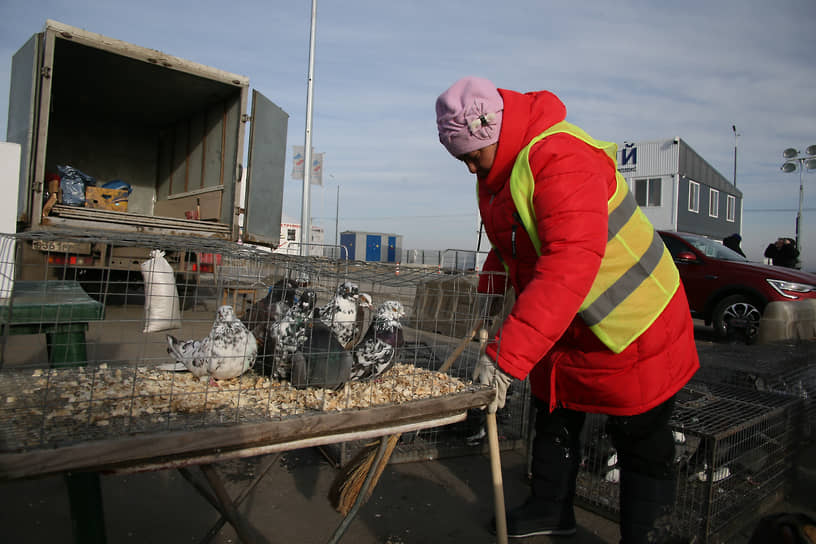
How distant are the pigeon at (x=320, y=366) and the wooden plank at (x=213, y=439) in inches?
12.4

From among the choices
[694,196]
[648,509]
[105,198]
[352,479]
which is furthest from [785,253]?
[105,198]

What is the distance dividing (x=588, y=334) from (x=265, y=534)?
68.6 inches

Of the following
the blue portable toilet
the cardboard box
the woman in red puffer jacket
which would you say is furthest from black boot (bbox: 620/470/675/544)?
the blue portable toilet

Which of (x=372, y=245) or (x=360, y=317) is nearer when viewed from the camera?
(x=360, y=317)

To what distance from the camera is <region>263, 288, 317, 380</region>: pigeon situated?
6.17ft

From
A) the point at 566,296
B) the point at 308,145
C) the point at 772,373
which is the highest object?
the point at 308,145

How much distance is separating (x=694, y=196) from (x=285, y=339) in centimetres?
2273

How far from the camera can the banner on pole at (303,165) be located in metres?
13.1

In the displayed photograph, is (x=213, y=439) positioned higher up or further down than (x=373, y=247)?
further down

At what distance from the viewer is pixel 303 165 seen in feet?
42.3

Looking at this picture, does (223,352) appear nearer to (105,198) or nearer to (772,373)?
(772,373)

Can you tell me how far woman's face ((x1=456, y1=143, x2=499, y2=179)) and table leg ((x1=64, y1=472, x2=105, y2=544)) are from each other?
147 cm

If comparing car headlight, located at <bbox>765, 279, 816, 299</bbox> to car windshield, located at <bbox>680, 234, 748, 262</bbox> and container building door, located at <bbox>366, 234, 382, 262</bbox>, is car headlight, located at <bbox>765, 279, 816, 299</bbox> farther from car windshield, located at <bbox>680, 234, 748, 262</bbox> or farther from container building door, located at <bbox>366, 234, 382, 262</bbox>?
container building door, located at <bbox>366, 234, 382, 262</bbox>

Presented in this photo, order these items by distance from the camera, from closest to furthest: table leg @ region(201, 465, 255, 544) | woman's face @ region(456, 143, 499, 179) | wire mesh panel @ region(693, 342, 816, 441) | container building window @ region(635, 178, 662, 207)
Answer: table leg @ region(201, 465, 255, 544) → woman's face @ region(456, 143, 499, 179) → wire mesh panel @ region(693, 342, 816, 441) → container building window @ region(635, 178, 662, 207)
